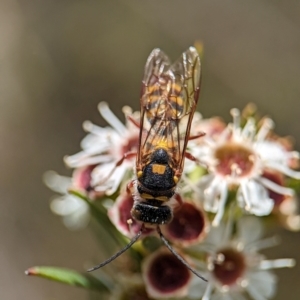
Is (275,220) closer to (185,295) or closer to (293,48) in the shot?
(185,295)

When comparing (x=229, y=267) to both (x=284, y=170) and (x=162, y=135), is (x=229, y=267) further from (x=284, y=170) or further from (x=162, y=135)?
(x=162, y=135)

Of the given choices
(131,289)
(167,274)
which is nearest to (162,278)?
(167,274)

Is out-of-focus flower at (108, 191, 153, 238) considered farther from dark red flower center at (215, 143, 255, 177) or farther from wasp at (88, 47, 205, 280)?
dark red flower center at (215, 143, 255, 177)

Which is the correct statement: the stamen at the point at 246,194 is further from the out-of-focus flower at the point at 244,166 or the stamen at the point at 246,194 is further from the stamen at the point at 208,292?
the stamen at the point at 208,292

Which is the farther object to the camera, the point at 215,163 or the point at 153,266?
the point at 215,163

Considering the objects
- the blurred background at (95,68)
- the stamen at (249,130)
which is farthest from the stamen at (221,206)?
the blurred background at (95,68)

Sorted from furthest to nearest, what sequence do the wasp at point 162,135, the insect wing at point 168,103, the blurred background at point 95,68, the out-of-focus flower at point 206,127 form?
the blurred background at point 95,68 → the out-of-focus flower at point 206,127 → the insect wing at point 168,103 → the wasp at point 162,135

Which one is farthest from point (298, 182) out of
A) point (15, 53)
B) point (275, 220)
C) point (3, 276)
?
point (15, 53)
